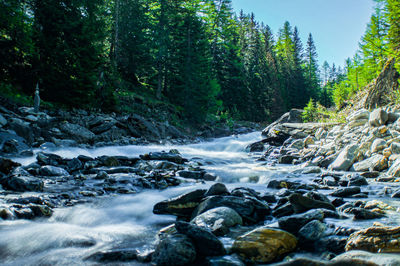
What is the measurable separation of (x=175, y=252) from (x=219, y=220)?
97 centimetres

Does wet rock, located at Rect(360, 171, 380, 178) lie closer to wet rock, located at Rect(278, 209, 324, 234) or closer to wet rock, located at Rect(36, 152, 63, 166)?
wet rock, located at Rect(278, 209, 324, 234)

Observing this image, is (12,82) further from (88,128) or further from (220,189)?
(220,189)

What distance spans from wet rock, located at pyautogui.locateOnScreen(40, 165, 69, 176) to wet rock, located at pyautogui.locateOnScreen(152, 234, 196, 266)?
4.67m

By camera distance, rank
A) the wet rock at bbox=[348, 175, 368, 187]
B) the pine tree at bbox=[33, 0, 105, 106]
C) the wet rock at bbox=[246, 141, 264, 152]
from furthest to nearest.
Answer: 1. the wet rock at bbox=[246, 141, 264, 152]
2. the pine tree at bbox=[33, 0, 105, 106]
3. the wet rock at bbox=[348, 175, 368, 187]

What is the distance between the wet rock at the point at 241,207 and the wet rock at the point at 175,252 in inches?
46.8

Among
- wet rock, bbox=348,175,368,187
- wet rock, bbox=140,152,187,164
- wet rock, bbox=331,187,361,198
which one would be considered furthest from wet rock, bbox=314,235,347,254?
wet rock, bbox=140,152,187,164

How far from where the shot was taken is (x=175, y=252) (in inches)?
98.2

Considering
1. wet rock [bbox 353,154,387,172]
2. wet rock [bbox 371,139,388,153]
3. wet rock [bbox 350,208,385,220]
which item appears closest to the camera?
wet rock [bbox 350,208,385,220]

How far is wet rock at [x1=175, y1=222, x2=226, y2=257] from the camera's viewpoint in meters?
2.62

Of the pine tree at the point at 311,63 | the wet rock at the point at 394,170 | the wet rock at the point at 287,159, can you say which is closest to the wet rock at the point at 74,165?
the wet rock at the point at 287,159

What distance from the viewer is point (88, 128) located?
12.5m

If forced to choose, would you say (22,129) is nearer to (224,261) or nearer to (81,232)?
(81,232)

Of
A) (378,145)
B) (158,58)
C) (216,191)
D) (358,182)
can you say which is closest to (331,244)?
(216,191)

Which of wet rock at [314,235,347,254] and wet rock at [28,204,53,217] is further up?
wet rock at [28,204,53,217]
